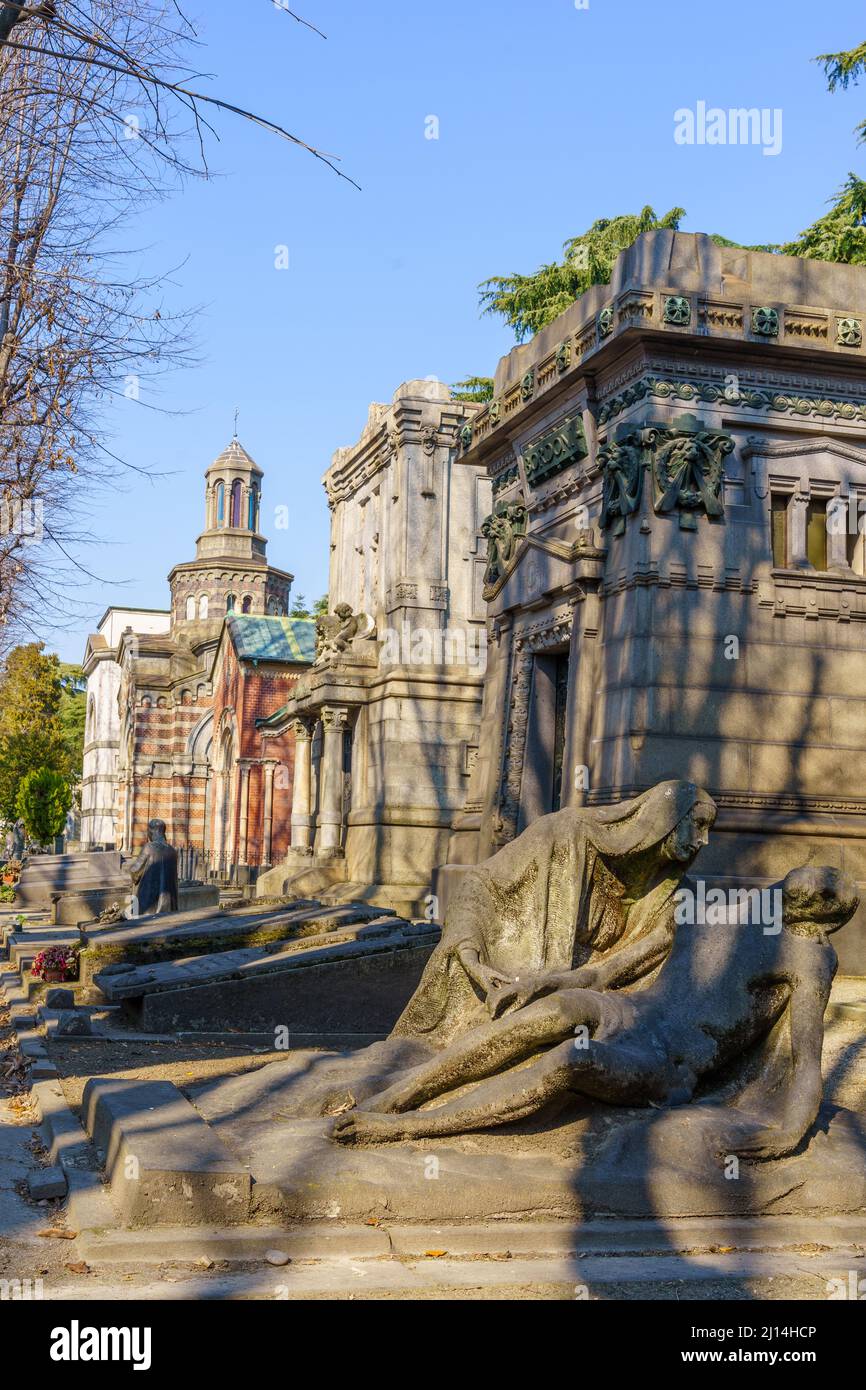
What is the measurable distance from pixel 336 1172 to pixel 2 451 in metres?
9.45

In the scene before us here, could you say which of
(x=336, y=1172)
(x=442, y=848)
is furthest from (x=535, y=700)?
(x=336, y=1172)

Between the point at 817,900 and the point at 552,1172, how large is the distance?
202 cm

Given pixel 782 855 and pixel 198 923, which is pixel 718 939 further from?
pixel 198 923

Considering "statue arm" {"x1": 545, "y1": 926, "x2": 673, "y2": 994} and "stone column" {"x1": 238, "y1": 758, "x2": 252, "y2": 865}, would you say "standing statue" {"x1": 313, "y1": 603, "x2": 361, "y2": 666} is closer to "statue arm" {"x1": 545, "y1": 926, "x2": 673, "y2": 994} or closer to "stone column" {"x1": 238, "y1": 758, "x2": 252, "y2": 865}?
"stone column" {"x1": 238, "y1": 758, "x2": 252, "y2": 865}

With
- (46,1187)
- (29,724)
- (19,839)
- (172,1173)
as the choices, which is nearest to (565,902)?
(172,1173)

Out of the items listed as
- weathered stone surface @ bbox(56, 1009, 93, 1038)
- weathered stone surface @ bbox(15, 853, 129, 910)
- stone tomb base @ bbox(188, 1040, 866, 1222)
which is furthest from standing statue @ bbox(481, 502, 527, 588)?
weathered stone surface @ bbox(15, 853, 129, 910)

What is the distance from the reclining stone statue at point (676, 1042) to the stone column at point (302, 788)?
21.1 m

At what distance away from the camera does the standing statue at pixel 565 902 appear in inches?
302

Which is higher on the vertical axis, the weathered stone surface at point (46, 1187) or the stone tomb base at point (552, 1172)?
the stone tomb base at point (552, 1172)

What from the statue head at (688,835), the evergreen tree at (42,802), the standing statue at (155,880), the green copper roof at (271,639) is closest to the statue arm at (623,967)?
the statue head at (688,835)

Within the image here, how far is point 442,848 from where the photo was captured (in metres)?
25.1

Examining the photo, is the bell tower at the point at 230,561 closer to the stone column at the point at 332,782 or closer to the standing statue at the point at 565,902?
the stone column at the point at 332,782

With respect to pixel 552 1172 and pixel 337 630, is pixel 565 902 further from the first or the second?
pixel 337 630

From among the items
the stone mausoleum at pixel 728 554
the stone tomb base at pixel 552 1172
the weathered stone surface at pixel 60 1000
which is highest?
the stone mausoleum at pixel 728 554
